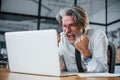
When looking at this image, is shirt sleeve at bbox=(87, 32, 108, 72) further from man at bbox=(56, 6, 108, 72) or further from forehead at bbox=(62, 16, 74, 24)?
forehead at bbox=(62, 16, 74, 24)

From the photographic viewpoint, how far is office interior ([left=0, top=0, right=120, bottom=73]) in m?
2.44

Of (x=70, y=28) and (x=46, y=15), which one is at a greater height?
(x=46, y=15)

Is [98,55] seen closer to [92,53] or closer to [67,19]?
[92,53]

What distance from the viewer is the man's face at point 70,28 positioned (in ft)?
6.79

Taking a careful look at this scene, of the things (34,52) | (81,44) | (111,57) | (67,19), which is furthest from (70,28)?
(34,52)

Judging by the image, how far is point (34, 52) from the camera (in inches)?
40.9

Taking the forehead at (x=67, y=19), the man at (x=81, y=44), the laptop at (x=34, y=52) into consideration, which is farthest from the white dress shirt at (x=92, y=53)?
the laptop at (x=34, y=52)

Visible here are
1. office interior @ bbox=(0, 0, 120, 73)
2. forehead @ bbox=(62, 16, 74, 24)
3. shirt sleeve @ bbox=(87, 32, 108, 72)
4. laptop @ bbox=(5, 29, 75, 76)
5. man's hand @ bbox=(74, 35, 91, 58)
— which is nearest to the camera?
laptop @ bbox=(5, 29, 75, 76)

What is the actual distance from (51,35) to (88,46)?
3.27 feet

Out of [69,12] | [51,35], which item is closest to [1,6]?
[69,12]

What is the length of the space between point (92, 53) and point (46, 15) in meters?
0.98

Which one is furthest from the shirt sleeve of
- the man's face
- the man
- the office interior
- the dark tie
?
the office interior

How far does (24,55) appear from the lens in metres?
1.10

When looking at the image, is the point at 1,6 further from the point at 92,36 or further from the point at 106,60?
the point at 106,60
